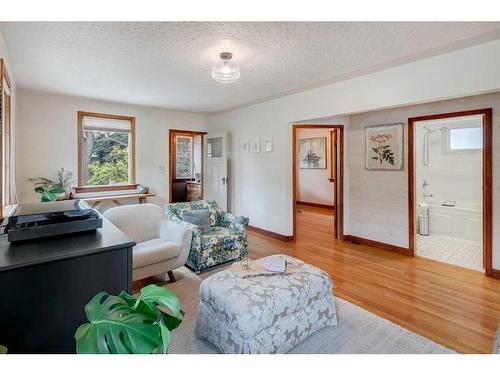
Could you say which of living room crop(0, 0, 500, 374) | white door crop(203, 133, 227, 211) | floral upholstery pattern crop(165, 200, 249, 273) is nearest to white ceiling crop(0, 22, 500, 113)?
living room crop(0, 0, 500, 374)

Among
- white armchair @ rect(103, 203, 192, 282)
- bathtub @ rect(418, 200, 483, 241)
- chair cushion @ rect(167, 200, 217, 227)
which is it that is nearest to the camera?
white armchair @ rect(103, 203, 192, 282)

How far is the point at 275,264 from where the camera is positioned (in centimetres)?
222

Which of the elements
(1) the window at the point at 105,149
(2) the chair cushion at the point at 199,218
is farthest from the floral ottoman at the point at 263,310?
(1) the window at the point at 105,149

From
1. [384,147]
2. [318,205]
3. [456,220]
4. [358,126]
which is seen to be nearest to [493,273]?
[456,220]

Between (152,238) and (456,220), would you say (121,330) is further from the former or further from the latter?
(456,220)

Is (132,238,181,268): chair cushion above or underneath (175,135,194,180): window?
underneath

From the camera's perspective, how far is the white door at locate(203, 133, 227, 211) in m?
5.52

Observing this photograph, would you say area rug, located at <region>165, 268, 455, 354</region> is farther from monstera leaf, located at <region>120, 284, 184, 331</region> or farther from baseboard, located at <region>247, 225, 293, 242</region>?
baseboard, located at <region>247, 225, 293, 242</region>

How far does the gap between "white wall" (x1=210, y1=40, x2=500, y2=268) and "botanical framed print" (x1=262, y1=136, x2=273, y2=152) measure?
86 millimetres

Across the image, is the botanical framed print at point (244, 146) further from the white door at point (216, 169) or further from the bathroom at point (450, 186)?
the bathroom at point (450, 186)

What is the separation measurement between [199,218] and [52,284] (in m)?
2.28

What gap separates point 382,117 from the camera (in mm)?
3982
